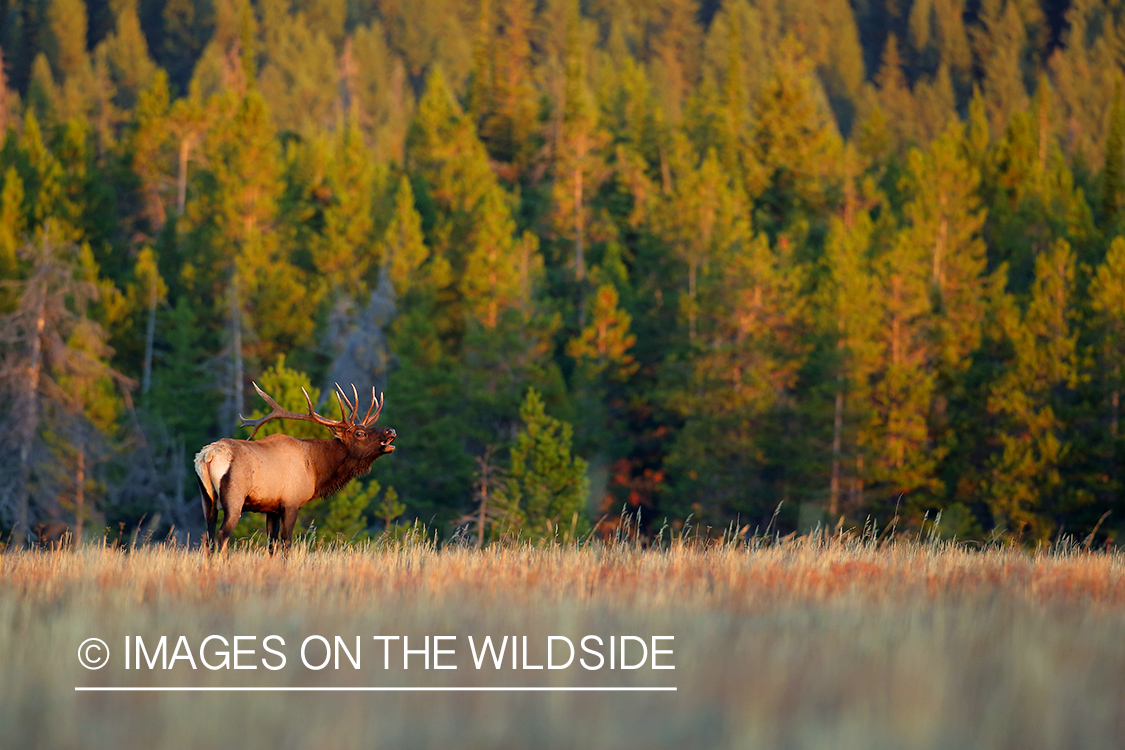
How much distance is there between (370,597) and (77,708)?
2.28 m

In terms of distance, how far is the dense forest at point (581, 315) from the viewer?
139 ft

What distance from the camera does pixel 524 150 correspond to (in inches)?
3081

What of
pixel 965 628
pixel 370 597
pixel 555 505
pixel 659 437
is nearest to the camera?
pixel 965 628

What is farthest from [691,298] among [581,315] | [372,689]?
[372,689]

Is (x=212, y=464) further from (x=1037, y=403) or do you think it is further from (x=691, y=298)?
(x=691, y=298)

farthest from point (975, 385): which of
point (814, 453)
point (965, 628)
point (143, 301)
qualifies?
point (965, 628)

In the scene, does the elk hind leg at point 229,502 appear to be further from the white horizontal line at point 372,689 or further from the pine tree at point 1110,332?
the pine tree at point 1110,332

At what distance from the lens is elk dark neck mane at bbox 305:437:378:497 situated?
10844 mm

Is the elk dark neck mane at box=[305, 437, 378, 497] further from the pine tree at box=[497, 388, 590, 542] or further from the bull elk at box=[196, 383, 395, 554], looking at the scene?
the pine tree at box=[497, 388, 590, 542]

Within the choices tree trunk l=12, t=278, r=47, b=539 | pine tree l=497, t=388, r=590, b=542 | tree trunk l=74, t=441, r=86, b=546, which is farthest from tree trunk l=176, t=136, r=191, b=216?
pine tree l=497, t=388, r=590, b=542

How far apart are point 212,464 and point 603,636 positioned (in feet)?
14.6

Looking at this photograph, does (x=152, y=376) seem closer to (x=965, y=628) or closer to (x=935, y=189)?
(x=935, y=189)

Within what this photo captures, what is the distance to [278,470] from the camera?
10133 millimetres

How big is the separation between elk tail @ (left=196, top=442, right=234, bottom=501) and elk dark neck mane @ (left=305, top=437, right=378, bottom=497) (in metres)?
1.15
